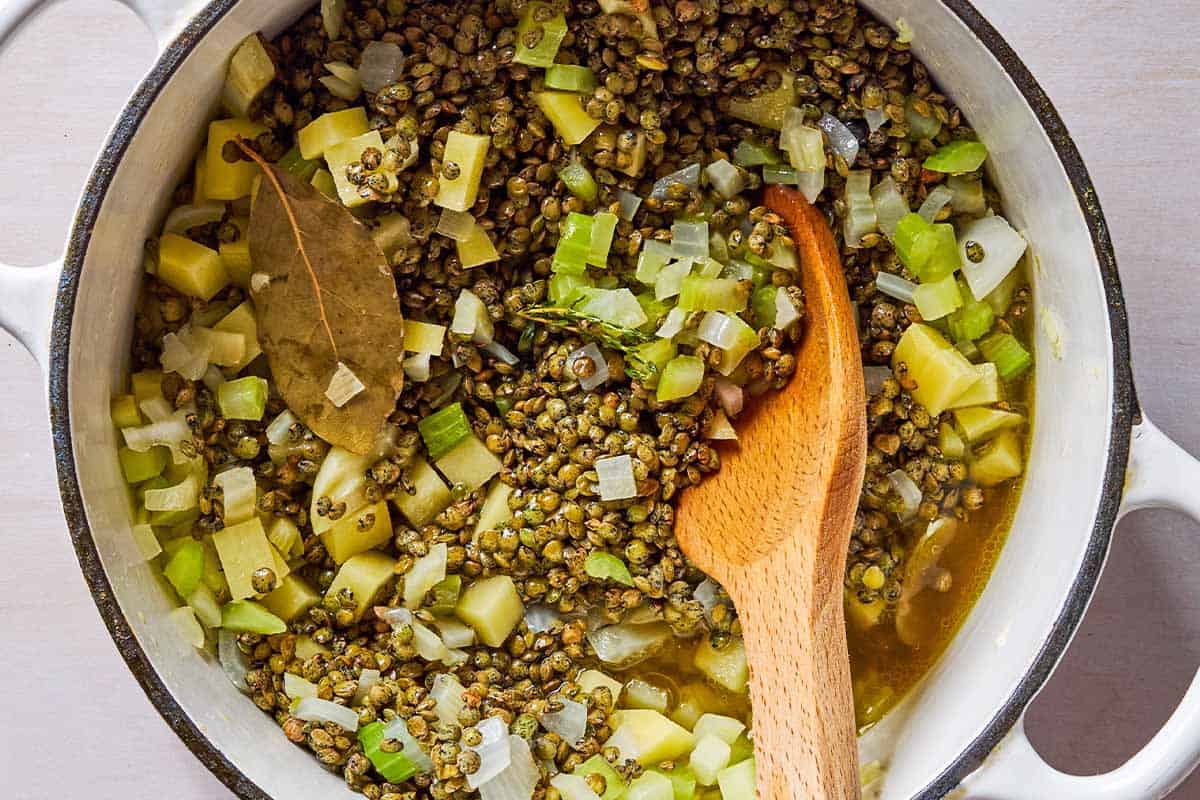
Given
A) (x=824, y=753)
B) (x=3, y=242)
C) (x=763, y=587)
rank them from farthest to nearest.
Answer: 1. (x=3, y=242)
2. (x=763, y=587)
3. (x=824, y=753)

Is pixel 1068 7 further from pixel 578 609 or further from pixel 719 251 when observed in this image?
pixel 578 609

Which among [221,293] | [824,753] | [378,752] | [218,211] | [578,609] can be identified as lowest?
[378,752]

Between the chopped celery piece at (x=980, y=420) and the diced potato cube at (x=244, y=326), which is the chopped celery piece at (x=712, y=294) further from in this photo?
the diced potato cube at (x=244, y=326)

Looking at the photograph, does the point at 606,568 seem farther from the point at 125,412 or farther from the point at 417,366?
the point at 125,412

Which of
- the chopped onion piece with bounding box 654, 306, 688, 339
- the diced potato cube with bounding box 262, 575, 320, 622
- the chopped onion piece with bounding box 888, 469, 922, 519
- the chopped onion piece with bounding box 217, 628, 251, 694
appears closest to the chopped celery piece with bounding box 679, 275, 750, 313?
the chopped onion piece with bounding box 654, 306, 688, 339

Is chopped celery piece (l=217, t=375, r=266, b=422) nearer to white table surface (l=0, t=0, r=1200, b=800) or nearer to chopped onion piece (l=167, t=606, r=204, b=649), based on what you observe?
chopped onion piece (l=167, t=606, r=204, b=649)

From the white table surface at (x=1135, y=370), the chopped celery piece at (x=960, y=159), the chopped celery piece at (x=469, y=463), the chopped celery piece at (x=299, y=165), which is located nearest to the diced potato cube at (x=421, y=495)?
the chopped celery piece at (x=469, y=463)

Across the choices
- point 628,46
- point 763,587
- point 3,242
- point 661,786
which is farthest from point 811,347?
point 3,242

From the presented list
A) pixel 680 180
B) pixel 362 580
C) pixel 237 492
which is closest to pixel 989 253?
pixel 680 180
